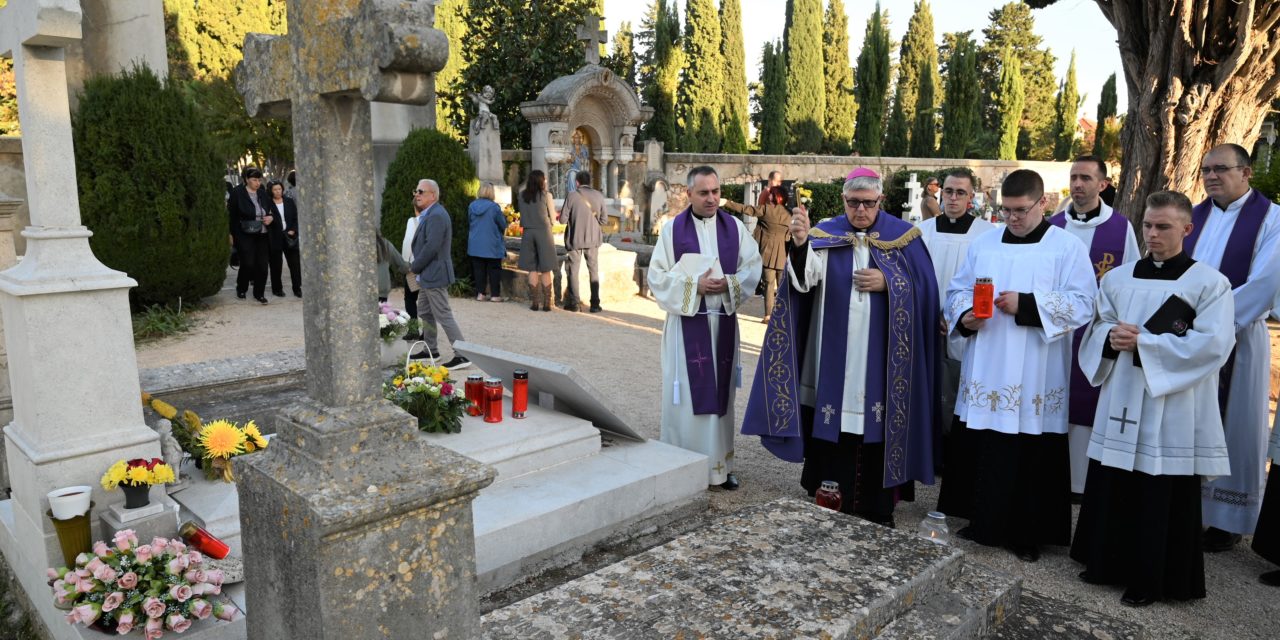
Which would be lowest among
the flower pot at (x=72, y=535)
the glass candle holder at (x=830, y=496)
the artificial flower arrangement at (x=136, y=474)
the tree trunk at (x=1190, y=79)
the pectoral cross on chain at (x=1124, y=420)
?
the glass candle holder at (x=830, y=496)

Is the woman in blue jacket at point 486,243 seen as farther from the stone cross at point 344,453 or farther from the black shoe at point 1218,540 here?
the stone cross at point 344,453

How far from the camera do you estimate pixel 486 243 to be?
1171cm

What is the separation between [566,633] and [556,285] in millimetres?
9481

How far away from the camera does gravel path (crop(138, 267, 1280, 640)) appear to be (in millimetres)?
3854

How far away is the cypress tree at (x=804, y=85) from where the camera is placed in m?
31.7

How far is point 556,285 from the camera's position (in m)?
11.8

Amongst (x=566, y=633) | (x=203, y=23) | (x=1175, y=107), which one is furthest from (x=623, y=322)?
(x=203, y=23)

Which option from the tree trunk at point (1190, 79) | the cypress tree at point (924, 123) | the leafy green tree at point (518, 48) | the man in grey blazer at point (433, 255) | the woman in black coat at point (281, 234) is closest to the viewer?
the tree trunk at point (1190, 79)

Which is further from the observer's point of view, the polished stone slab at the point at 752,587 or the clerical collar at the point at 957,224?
the clerical collar at the point at 957,224

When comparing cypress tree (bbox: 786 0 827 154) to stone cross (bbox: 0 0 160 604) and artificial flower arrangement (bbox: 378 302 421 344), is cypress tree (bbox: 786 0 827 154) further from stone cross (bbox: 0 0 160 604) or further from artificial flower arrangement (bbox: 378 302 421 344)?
stone cross (bbox: 0 0 160 604)

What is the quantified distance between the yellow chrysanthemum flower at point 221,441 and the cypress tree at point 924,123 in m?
32.1

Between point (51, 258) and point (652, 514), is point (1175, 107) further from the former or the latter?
point (51, 258)

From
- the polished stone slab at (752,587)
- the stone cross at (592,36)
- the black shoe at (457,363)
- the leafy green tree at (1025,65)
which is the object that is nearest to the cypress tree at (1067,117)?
the leafy green tree at (1025,65)

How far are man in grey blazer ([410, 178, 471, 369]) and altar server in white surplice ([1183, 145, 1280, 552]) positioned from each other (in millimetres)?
5659
